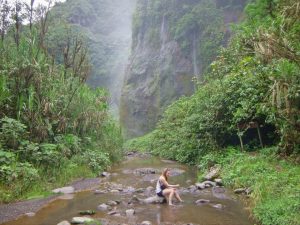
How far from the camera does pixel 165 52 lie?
3834 cm

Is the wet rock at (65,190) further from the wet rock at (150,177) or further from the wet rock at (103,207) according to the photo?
the wet rock at (150,177)

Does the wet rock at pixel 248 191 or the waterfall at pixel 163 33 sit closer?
the wet rock at pixel 248 191

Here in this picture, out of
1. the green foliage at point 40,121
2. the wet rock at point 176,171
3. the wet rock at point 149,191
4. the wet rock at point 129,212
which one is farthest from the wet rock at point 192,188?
the green foliage at point 40,121

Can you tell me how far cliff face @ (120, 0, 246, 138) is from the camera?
111ft

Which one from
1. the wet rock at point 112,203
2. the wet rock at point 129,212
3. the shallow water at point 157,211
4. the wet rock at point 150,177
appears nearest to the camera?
the shallow water at point 157,211

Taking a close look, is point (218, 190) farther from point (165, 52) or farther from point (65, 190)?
point (165, 52)

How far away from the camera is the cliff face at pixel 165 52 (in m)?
33.8

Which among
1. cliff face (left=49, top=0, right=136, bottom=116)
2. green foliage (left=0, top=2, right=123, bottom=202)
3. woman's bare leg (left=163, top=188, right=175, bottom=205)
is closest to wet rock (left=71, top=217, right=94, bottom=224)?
green foliage (left=0, top=2, right=123, bottom=202)

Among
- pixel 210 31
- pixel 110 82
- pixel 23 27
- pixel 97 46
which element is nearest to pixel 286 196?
pixel 23 27

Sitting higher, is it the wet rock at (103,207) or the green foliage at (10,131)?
the green foliage at (10,131)

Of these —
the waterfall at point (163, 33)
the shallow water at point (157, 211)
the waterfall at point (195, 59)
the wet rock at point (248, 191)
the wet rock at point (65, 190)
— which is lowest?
the shallow water at point (157, 211)

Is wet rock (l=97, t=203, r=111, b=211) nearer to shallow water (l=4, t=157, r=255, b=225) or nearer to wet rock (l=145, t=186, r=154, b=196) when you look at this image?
shallow water (l=4, t=157, r=255, b=225)

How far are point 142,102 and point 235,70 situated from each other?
23.7 meters

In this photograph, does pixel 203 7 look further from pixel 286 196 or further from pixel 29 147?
pixel 286 196
